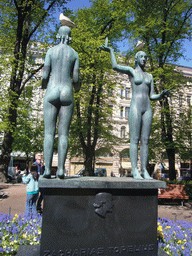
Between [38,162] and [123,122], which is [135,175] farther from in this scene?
[123,122]

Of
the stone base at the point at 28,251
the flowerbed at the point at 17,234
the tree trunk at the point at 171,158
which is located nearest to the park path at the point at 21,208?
the flowerbed at the point at 17,234

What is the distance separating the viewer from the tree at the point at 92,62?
1581cm

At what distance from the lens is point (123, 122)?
3881 centimetres

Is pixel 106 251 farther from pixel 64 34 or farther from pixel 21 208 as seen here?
pixel 21 208

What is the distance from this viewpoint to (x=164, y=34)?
17469 millimetres

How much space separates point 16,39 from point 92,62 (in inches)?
224

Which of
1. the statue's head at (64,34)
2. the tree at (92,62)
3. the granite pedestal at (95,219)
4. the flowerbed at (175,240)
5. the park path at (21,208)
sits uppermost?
the tree at (92,62)

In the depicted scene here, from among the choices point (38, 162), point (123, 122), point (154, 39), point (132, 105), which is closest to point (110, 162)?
point (123, 122)

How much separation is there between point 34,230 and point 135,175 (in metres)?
2.46

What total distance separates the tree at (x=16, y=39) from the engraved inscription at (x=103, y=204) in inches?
490

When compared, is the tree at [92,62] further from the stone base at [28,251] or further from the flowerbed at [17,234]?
the stone base at [28,251]

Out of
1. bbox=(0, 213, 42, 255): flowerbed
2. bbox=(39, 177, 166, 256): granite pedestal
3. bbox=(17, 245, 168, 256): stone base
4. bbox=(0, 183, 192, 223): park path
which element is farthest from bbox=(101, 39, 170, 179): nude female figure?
bbox=(0, 183, 192, 223): park path

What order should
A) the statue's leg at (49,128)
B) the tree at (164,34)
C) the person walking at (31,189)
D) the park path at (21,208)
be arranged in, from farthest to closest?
the tree at (164,34), the park path at (21,208), the person walking at (31,189), the statue's leg at (49,128)

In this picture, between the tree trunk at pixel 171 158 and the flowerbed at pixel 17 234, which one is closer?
the flowerbed at pixel 17 234
